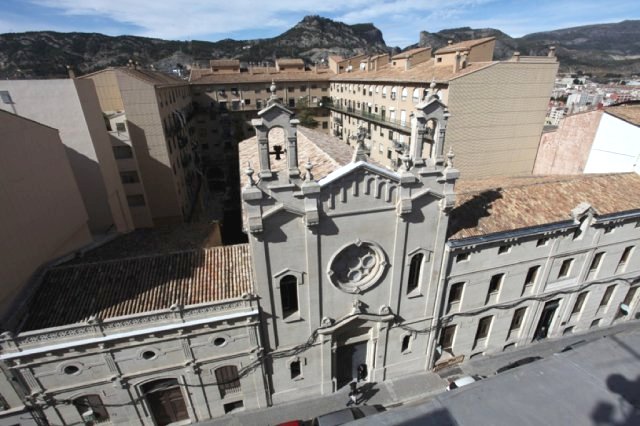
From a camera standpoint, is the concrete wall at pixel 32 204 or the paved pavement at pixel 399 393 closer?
the concrete wall at pixel 32 204

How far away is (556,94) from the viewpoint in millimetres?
145625

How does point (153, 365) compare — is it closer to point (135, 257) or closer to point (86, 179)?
point (135, 257)

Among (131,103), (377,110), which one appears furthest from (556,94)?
(131,103)

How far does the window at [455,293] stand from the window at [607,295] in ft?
43.8

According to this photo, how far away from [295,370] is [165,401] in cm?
740

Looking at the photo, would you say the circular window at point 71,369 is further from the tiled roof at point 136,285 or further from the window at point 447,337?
the window at point 447,337

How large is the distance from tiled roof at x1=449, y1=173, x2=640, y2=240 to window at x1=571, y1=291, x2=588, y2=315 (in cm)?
687

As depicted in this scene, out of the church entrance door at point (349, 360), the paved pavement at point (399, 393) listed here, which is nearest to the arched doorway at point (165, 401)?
the paved pavement at point (399, 393)

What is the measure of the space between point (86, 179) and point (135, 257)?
12807mm

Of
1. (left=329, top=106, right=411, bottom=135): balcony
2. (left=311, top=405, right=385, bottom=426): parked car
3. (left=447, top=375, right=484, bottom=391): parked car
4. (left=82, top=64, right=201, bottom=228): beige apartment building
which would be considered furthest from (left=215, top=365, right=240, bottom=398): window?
(left=329, top=106, right=411, bottom=135): balcony

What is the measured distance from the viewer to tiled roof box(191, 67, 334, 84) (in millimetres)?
58094

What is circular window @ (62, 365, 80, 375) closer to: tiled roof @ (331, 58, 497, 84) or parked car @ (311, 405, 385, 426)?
parked car @ (311, 405, 385, 426)

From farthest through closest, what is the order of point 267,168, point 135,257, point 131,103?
1. point 131,103
2. point 135,257
3. point 267,168

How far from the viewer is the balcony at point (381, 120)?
4194 centimetres
